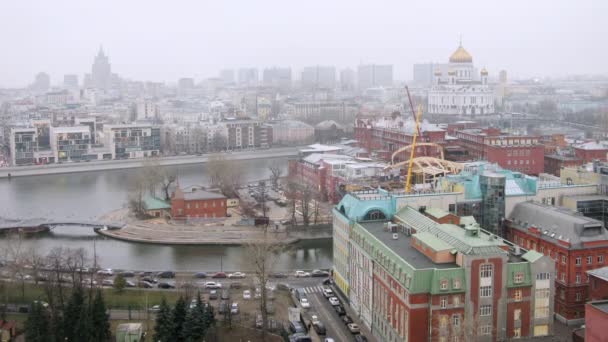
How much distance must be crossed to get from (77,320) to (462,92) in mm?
26254

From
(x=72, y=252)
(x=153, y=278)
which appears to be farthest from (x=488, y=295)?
(x=72, y=252)

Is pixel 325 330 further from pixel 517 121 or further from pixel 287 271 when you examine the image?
pixel 517 121

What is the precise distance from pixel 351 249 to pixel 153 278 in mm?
2753

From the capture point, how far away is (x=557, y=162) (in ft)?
49.3

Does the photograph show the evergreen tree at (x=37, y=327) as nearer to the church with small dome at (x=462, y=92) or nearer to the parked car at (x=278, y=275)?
the parked car at (x=278, y=275)

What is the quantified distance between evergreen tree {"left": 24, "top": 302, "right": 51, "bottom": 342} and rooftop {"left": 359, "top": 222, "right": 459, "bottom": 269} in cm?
317

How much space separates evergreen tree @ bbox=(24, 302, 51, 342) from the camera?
6.46 m

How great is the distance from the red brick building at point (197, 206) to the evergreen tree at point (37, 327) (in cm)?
598

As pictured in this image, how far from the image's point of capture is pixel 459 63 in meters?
31.8

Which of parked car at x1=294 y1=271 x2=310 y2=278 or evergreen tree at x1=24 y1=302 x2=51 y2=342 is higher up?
evergreen tree at x1=24 y1=302 x2=51 y2=342

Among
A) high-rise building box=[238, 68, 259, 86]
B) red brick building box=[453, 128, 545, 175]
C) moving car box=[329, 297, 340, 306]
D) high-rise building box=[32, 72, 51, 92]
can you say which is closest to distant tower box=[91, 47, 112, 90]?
high-rise building box=[32, 72, 51, 92]

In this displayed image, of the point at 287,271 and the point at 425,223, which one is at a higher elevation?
the point at 425,223

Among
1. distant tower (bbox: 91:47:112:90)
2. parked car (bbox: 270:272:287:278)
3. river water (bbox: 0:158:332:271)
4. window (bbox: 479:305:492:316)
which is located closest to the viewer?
window (bbox: 479:305:492:316)

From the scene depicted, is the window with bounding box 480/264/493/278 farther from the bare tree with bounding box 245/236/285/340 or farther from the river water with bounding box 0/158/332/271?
the river water with bounding box 0/158/332/271
